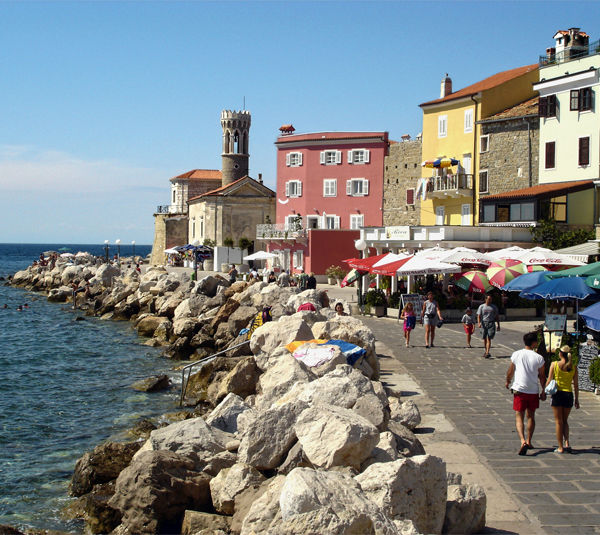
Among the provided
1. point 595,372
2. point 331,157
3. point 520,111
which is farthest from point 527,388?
point 331,157

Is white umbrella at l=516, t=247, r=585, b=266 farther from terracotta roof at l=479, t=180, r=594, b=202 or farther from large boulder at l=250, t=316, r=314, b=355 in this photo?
large boulder at l=250, t=316, r=314, b=355

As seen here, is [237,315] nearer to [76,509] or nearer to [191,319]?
[191,319]

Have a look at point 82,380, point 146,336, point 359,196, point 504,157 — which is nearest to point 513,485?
point 82,380

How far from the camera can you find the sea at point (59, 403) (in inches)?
482

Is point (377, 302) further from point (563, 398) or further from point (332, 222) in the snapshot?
point (332, 222)

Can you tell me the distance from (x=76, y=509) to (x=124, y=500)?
2.05 m

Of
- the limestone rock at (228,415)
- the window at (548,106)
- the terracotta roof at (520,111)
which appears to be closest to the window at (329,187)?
the terracotta roof at (520,111)

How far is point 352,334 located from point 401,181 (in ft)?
115

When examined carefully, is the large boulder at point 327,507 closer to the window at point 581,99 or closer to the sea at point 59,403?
the sea at point 59,403

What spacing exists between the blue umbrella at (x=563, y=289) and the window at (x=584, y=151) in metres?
20.4

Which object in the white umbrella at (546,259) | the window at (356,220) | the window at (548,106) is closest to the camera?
the white umbrella at (546,259)

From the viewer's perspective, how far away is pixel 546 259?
942 inches

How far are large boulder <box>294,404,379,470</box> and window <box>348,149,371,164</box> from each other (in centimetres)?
4397

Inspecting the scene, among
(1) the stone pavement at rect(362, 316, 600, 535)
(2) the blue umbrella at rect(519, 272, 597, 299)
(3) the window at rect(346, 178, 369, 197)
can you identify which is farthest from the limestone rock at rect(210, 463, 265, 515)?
(3) the window at rect(346, 178, 369, 197)
